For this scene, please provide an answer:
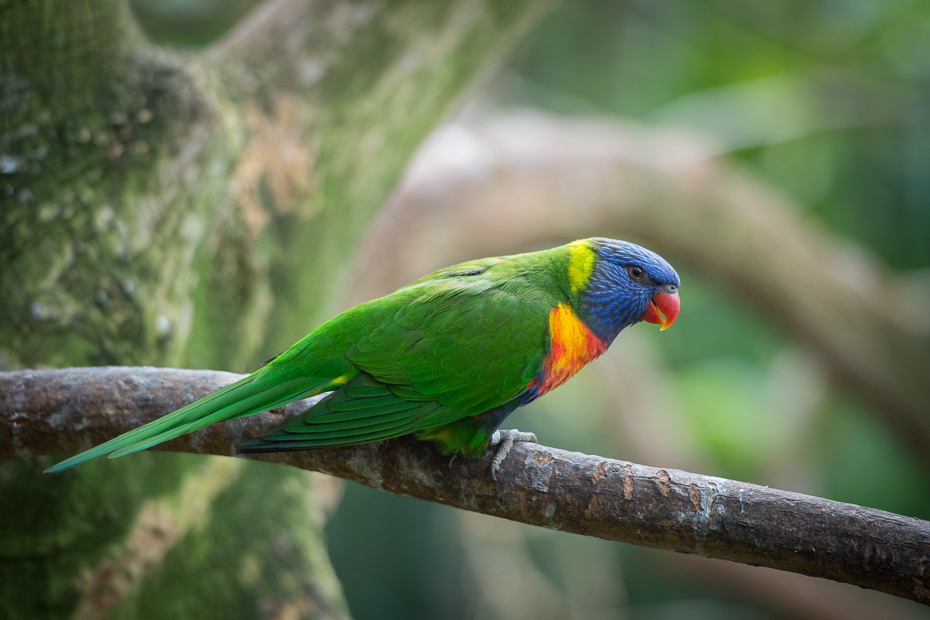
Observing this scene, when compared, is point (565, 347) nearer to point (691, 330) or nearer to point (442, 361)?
point (442, 361)

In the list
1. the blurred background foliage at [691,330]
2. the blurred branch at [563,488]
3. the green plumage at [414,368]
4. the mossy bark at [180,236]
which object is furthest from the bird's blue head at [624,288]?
the blurred background foliage at [691,330]

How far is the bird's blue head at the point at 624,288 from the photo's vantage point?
1.90m

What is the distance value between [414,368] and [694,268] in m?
4.41

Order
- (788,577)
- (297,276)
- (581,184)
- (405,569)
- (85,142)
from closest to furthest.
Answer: (85,142) < (297,276) < (581,184) < (788,577) < (405,569)

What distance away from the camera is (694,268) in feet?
18.1

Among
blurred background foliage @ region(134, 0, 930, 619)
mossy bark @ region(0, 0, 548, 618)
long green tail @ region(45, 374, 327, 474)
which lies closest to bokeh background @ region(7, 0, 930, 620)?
blurred background foliage @ region(134, 0, 930, 619)

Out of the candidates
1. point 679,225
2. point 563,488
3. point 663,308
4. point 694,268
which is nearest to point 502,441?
point 563,488

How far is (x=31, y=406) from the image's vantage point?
5.16 ft

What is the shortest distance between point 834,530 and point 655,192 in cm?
407

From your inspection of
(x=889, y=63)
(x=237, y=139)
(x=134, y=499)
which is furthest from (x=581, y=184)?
(x=889, y=63)

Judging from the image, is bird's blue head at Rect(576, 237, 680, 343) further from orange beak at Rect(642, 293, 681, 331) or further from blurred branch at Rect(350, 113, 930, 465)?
blurred branch at Rect(350, 113, 930, 465)

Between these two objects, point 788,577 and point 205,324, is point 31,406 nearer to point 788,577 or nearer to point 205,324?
point 205,324

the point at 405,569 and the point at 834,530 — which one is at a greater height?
the point at 834,530

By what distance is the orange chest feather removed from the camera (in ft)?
5.86
